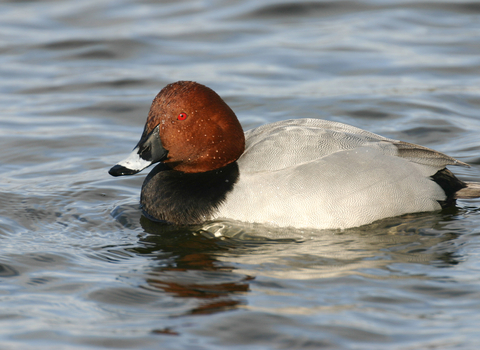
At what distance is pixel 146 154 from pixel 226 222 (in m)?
0.81

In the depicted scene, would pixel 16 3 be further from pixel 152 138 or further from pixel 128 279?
pixel 128 279

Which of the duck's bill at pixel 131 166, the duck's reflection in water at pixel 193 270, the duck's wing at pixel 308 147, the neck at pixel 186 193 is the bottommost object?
the duck's reflection in water at pixel 193 270

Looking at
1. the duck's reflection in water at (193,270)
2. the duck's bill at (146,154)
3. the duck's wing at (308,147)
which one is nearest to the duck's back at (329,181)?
the duck's wing at (308,147)

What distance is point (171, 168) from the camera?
203 inches

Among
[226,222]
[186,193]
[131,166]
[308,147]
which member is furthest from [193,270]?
[308,147]

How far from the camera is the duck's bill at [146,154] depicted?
4.92 meters

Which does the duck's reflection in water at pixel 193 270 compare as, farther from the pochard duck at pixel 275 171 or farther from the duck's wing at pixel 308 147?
the duck's wing at pixel 308 147

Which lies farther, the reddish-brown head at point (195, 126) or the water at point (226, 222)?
the reddish-brown head at point (195, 126)

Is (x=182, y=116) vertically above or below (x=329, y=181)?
above

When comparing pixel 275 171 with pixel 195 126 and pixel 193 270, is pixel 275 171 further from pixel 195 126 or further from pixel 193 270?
pixel 193 270

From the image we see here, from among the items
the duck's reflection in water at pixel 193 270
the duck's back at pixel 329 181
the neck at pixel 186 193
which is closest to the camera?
the duck's reflection in water at pixel 193 270

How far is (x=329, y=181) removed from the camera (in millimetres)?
4645

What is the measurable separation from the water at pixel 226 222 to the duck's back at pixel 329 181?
0.39 ft

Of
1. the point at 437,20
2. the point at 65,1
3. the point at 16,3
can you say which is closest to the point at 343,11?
the point at 437,20
